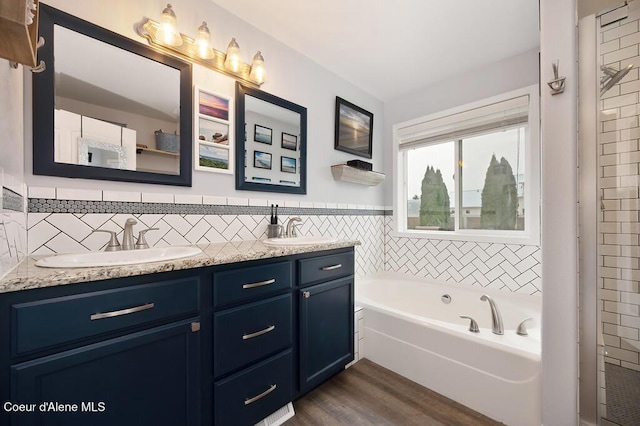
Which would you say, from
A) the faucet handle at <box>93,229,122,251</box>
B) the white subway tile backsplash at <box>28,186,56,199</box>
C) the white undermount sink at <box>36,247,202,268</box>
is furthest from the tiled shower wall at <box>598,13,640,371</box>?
the white subway tile backsplash at <box>28,186,56,199</box>

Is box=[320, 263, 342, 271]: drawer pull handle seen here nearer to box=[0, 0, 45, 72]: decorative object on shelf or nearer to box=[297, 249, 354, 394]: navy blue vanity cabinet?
box=[297, 249, 354, 394]: navy blue vanity cabinet

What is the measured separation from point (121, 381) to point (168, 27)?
173 cm

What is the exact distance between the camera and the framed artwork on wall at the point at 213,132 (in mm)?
1649

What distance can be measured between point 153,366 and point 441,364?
1690 mm

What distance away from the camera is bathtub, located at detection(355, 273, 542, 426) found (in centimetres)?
144

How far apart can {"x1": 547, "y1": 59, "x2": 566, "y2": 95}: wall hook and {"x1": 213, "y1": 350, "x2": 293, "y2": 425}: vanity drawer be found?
76.5 inches

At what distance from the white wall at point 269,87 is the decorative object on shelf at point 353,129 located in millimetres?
76

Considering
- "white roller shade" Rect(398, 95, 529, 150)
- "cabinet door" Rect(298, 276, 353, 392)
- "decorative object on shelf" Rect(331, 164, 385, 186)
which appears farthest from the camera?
"decorative object on shelf" Rect(331, 164, 385, 186)

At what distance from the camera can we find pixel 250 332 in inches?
50.2

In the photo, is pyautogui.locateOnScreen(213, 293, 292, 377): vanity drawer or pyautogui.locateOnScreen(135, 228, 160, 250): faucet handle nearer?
pyautogui.locateOnScreen(213, 293, 292, 377): vanity drawer

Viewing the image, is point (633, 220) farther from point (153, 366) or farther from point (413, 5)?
point (153, 366)

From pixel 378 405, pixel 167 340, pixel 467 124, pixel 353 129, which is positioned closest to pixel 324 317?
pixel 378 405

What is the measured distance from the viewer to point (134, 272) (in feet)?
2.97

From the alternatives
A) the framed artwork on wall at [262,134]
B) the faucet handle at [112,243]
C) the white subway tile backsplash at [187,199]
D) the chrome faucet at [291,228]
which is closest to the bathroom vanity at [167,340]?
the faucet handle at [112,243]
